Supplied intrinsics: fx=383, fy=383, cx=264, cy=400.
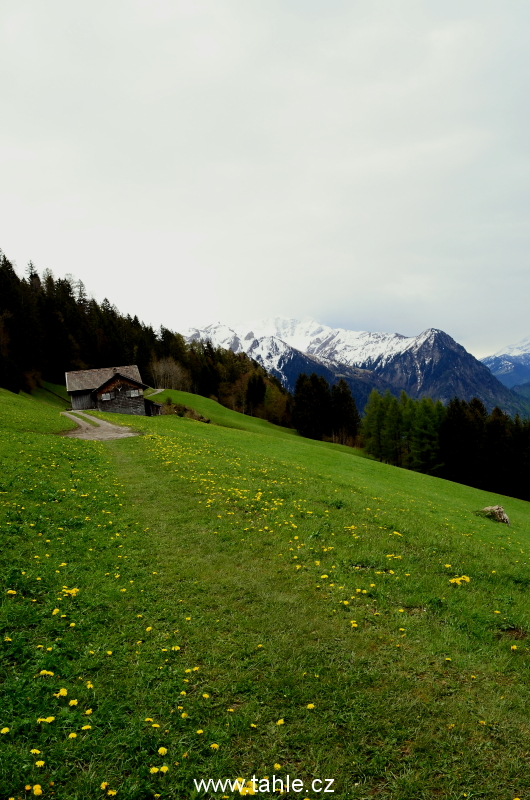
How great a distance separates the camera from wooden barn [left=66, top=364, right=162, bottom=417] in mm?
67062

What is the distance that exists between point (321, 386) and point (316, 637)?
97.8 meters

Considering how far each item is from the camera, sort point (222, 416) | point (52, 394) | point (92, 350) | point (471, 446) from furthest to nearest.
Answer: point (92, 350) < point (222, 416) < point (52, 394) < point (471, 446)

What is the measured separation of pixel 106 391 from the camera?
67062mm

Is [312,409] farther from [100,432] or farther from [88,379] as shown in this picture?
[100,432]

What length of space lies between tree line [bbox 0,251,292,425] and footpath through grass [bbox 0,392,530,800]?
225 ft

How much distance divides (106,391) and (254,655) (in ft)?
217

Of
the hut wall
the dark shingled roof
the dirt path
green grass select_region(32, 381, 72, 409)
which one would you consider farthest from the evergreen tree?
the dirt path

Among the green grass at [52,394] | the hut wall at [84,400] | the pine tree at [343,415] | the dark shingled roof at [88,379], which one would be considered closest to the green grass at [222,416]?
the dark shingled roof at [88,379]

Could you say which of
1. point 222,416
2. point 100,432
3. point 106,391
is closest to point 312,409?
point 222,416

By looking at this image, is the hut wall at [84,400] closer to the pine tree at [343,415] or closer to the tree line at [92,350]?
the tree line at [92,350]

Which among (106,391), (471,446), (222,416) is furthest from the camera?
(222,416)

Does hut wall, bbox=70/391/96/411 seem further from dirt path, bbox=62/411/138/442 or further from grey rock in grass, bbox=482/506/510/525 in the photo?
grey rock in grass, bbox=482/506/510/525

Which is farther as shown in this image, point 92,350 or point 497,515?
point 92,350

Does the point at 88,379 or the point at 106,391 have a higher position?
the point at 88,379
